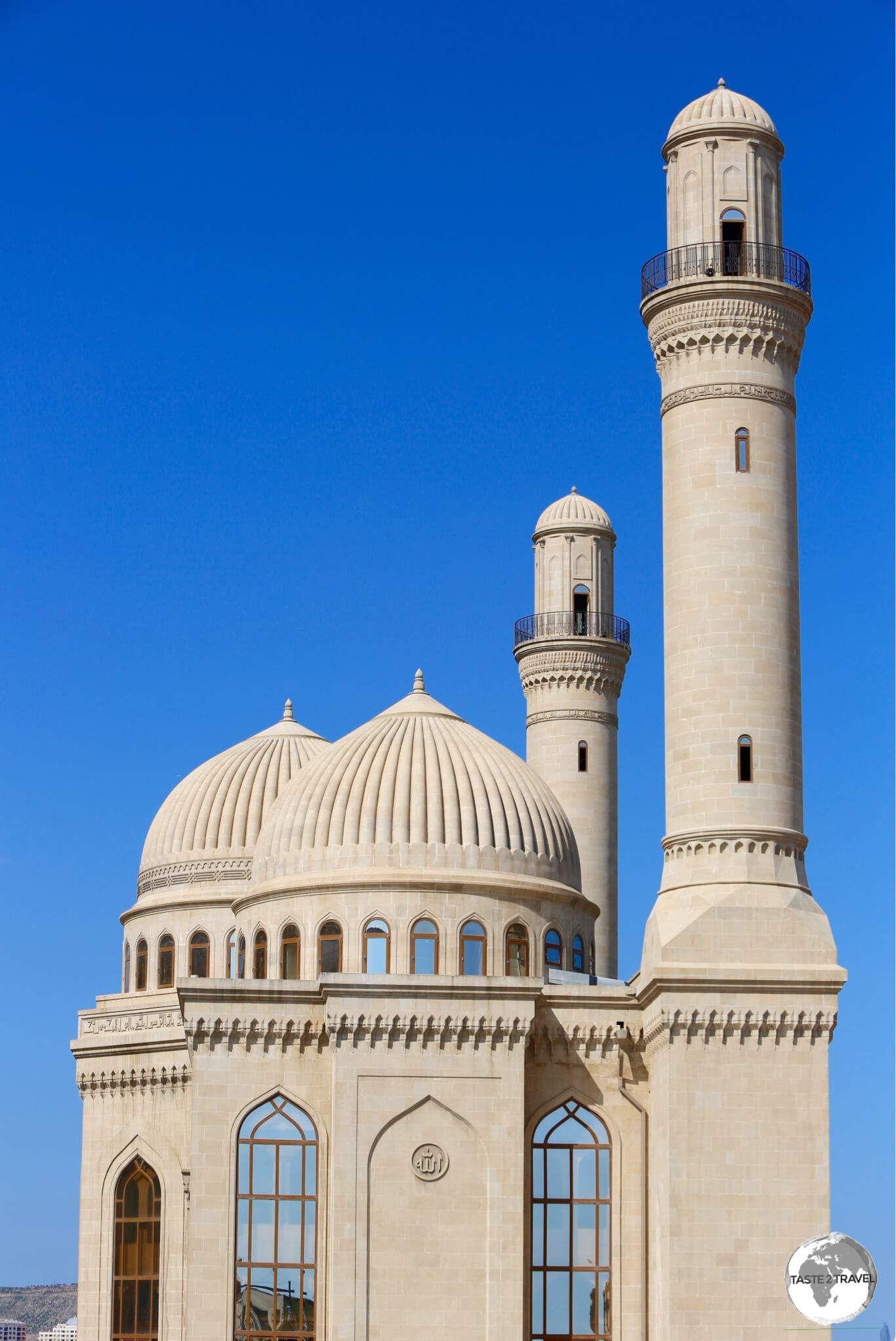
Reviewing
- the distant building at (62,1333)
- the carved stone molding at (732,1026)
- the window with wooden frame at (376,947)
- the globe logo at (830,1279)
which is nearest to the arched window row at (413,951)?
the window with wooden frame at (376,947)

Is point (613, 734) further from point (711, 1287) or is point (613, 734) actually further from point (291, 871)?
point (711, 1287)

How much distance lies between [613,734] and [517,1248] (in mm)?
16076

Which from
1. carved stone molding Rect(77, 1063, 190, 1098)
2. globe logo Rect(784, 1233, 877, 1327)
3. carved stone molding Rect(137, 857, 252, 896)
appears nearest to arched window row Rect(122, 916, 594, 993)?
carved stone molding Rect(77, 1063, 190, 1098)

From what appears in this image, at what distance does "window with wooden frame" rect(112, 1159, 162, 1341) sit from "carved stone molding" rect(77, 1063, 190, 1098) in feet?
4.64

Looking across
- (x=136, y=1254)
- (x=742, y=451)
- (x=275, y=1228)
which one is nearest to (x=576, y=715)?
(x=742, y=451)

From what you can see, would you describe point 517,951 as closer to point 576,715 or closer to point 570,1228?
point 570,1228

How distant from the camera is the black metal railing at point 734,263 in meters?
38.1

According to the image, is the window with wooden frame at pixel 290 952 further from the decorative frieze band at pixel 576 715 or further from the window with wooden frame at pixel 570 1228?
the decorative frieze band at pixel 576 715

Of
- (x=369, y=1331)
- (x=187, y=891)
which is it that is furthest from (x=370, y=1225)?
(x=187, y=891)

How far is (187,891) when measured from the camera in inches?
Result: 1854

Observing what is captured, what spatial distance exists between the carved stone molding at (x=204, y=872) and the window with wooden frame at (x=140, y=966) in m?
1.24

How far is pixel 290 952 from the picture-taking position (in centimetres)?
4028

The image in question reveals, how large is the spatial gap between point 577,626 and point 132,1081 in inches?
538

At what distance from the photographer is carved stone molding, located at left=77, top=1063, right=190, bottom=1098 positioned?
43250mm
